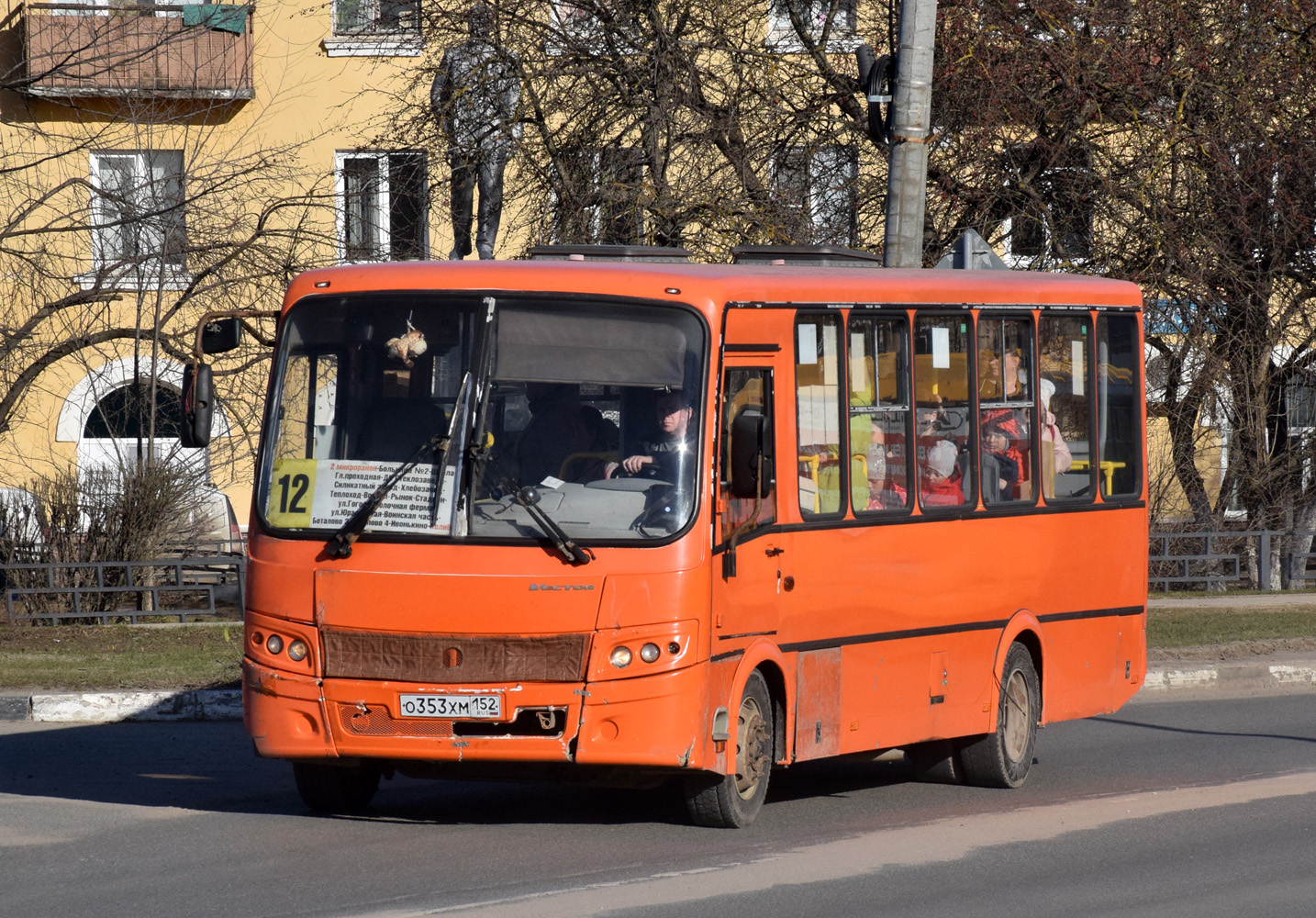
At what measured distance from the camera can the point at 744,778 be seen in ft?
28.9

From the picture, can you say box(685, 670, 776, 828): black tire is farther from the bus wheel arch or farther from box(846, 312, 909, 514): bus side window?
the bus wheel arch

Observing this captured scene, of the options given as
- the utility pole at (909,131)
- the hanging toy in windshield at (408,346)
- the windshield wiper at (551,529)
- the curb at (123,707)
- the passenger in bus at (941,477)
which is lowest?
the curb at (123,707)

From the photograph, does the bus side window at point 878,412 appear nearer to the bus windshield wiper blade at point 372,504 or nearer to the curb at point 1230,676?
the bus windshield wiper blade at point 372,504

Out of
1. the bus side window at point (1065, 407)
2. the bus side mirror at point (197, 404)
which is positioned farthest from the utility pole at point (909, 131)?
the bus side mirror at point (197, 404)

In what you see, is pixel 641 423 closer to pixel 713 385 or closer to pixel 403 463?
pixel 713 385

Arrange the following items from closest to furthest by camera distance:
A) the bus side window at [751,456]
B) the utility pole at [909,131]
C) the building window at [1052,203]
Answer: the bus side window at [751,456]
the utility pole at [909,131]
the building window at [1052,203]

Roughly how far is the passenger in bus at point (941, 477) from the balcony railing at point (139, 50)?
9.86 metres

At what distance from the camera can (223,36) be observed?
85.9ft

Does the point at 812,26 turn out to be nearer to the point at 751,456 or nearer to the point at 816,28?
the point at 816,28

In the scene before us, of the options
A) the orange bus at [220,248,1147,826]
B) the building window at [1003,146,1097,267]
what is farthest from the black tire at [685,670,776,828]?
the building window at [1003,146,1097,267]

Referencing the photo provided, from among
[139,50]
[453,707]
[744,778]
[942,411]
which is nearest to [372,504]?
[453,707]

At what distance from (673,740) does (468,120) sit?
42.9 ft

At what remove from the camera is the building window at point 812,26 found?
21.1 metres

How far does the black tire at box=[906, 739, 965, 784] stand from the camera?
35.8ft
